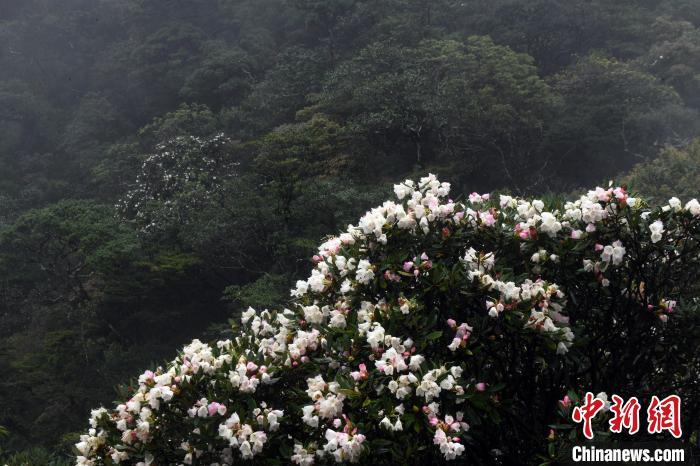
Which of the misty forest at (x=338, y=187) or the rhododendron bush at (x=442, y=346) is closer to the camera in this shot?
the rhododendron bush at (x=442, y=346)

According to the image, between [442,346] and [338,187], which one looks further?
[338,187]

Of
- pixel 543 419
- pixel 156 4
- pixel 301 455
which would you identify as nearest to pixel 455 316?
pixel 543 419

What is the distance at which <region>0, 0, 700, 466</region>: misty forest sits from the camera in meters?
2.94

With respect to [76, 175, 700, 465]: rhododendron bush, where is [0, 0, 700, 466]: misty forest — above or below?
below

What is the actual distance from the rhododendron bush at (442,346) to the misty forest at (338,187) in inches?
0.7

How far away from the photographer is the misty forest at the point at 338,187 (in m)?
2.94

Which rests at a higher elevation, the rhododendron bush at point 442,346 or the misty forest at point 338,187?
the rhododendron bush at point 442,346

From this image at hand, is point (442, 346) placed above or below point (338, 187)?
above

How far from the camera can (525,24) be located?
19047 mm

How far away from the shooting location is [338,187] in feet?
39.6

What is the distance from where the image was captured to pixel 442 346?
2.80 m

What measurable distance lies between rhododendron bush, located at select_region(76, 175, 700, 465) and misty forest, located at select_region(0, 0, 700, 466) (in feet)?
0.06

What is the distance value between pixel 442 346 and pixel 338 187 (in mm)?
9389

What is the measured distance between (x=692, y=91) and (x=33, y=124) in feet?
74.5
